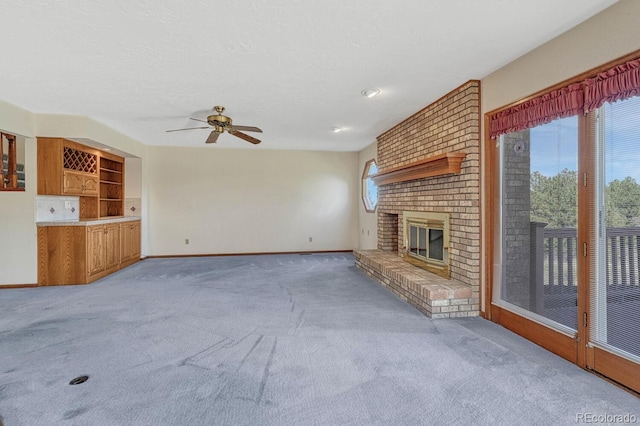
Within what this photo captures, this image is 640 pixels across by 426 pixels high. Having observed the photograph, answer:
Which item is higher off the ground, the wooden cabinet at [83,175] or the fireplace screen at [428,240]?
the wooden cabinet at [83,175]

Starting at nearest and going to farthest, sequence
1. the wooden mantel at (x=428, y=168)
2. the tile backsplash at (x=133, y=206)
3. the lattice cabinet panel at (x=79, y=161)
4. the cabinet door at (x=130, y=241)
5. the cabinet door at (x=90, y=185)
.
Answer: the wooden mantel at (x=428, y=168), the lattice cabinet panel at (x=79, y=161), the cabinet door at (x=90, y=185), the cabinet door at (x=130, y=241), the tile backsplash at (x=133, y=206)

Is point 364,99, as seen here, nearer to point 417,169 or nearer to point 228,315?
point 417,169

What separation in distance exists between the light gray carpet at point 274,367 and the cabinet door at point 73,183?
1733 mm

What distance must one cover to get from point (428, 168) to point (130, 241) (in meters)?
5.90

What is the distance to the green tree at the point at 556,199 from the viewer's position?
2.34m

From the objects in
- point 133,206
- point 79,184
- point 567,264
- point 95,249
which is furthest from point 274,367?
point 133,206

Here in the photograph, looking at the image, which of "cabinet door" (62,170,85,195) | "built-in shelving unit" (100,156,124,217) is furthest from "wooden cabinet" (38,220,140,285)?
"built-in shelving unit" (100,156,124,217)

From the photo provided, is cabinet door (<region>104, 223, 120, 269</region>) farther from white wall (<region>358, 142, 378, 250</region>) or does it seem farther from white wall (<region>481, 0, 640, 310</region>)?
white wall (<region>481, 0, 640, 310</region>)

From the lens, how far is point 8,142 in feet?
14.9

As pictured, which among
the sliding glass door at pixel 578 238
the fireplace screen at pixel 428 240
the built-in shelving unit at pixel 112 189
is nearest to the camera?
the sliding glass door at pixel 578 238

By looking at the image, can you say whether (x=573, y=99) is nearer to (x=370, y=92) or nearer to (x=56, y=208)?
(x=370, y=92)

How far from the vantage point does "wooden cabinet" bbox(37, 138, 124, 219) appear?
4547 mm

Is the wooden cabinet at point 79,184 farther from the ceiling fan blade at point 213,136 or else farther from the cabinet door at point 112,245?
the ceiling fan blade at point 213,136

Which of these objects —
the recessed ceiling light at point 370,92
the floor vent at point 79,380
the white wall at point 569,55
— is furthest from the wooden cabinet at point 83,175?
the white wall at point 569,55
